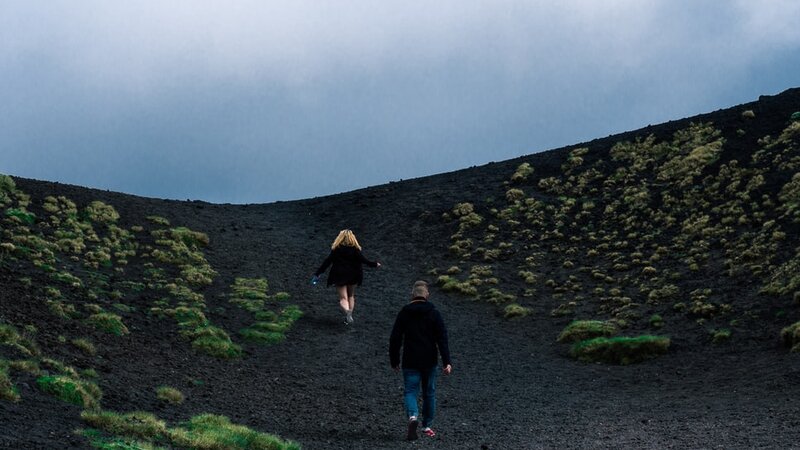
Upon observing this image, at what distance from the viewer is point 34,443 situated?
8.99 meters

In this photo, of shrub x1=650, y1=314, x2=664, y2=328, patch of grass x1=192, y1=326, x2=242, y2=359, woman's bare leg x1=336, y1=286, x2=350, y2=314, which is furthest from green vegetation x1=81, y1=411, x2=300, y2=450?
shrub x1=650, y1=314, x2=664, y2=328

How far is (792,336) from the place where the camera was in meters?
19.1

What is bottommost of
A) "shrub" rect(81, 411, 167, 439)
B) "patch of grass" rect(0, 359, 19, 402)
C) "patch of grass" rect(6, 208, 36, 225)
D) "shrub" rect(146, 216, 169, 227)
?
"shrub" rect(81, 411, 167, 439)

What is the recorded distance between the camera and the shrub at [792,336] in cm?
1867

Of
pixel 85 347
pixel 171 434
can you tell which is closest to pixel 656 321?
pixel 85 347

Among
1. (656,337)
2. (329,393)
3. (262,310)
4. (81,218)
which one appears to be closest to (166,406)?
(329,393)

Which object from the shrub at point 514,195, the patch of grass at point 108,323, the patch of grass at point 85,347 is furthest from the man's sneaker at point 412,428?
the shrub at point 514,195

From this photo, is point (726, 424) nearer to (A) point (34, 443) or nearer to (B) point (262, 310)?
(A) point (34, 443)

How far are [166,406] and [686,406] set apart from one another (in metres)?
10.2

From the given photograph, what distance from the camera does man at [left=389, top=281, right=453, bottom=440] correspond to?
42.5ft

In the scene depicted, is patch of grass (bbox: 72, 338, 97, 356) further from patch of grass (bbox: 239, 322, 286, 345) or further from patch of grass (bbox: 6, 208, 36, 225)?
patch of grass (bbox: 6, 208, 36, 225)

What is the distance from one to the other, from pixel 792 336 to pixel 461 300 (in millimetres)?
13197

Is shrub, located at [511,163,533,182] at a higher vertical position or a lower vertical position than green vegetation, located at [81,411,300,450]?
higher

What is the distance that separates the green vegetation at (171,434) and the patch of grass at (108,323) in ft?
25.3
